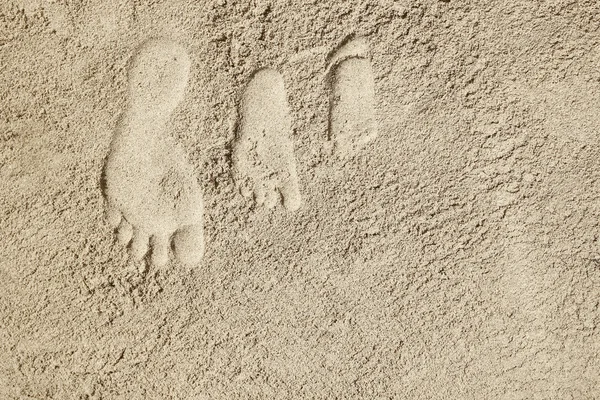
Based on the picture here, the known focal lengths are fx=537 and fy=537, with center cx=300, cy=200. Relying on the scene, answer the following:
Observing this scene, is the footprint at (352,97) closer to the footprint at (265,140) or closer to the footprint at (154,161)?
the footprint at (265,140)

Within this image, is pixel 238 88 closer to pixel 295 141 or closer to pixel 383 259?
pixel 295 141

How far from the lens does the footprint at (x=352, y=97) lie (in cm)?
90

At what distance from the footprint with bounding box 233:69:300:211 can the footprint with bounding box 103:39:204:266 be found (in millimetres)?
98

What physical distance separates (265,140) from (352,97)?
164 mm

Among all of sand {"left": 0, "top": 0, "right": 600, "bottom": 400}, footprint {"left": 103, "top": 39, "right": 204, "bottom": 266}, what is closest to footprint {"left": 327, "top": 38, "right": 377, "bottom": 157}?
sand {"left": 0, "top": 0, "right": 600, "bottom": 400}

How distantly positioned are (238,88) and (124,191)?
263 mm

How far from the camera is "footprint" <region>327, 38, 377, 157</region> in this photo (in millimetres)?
903

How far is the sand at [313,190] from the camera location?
910 mm

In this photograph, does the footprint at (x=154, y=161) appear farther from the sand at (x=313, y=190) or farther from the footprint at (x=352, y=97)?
the footprint at (x=352, y=97)

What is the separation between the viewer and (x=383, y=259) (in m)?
0.93

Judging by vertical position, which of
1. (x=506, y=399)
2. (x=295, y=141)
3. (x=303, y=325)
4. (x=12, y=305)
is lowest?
(x=506, y=399)

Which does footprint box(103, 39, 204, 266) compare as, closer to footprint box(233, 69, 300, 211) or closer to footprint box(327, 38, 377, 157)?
footprint box(233, 69, 300, 211)

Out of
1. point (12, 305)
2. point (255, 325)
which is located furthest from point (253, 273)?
point (12, 305)

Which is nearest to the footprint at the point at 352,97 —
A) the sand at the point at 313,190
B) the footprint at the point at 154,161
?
the sand at the point at 313,190
